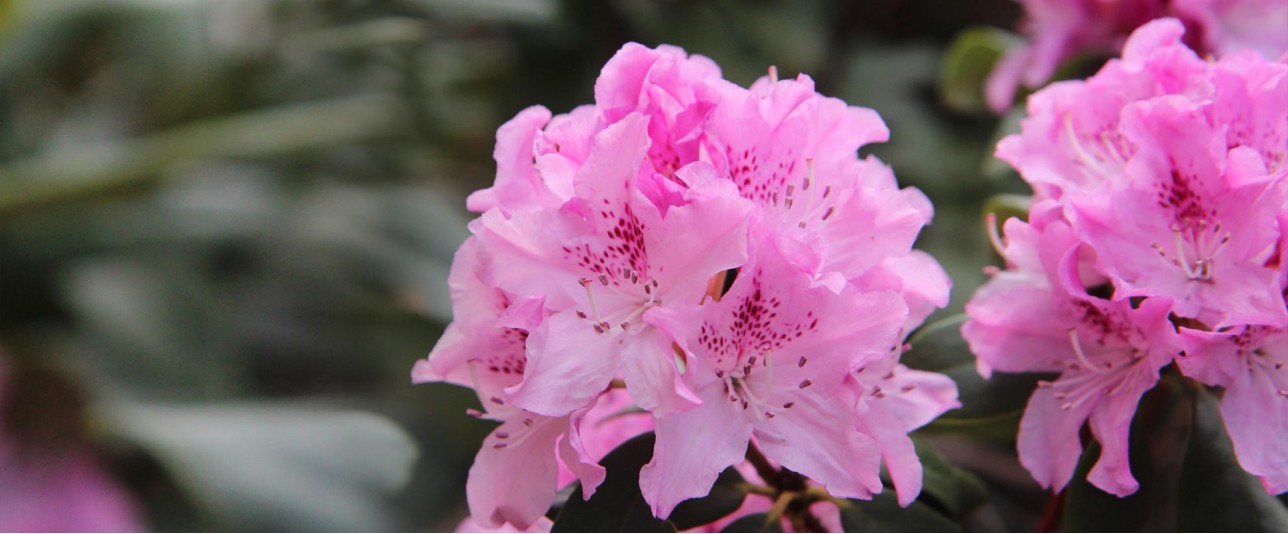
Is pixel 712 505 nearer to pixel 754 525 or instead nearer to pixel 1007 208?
pixel 754 525

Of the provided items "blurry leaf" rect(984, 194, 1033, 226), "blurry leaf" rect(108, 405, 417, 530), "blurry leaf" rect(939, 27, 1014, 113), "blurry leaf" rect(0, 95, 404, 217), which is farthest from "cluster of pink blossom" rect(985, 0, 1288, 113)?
"blurry leaf" rect(0, 95, 404, 217)

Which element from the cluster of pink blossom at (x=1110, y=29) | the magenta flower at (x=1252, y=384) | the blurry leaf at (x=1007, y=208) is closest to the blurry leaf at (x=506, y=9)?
the cluster of pink blossom at (x=1110, y=29)

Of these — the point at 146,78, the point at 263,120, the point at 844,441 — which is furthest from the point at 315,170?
the point at 844,441

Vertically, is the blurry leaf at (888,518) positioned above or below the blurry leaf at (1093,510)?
above

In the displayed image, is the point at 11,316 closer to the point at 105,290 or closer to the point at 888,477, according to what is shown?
the point at 105,290

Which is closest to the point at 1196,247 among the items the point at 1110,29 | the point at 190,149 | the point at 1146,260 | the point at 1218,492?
the point at 1146,260

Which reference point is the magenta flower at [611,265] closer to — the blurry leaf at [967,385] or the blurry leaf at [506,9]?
the blurry leaf at [967,385]
